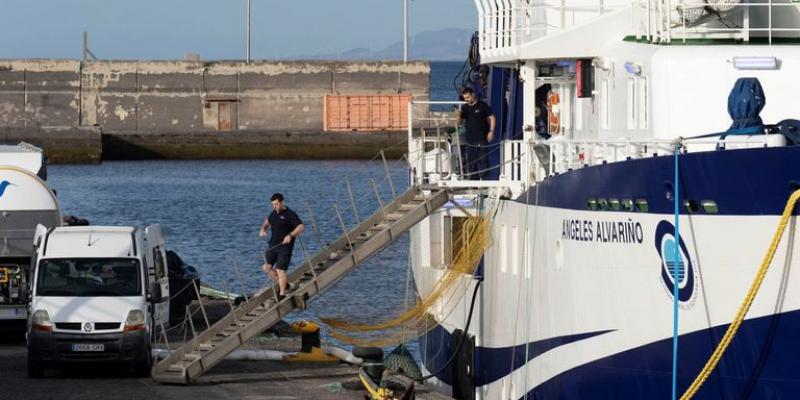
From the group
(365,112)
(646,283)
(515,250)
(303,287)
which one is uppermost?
(365,112)

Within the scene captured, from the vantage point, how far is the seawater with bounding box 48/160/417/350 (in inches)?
1805

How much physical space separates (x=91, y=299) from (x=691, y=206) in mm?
11291

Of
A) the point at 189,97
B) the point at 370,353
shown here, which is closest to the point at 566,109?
the point at 370,353

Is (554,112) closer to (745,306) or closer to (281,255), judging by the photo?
(281,255)

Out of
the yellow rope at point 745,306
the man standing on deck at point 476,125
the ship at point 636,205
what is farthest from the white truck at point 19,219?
the yellow rope at point 745,306

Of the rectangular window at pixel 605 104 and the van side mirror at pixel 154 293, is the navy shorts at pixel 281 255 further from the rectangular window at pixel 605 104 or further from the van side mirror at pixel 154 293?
the rectangular window at pixel 605 104

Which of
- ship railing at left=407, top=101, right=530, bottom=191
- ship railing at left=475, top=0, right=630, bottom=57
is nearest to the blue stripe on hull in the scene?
ship railing at left=407, top=101, right=530, bottom=191

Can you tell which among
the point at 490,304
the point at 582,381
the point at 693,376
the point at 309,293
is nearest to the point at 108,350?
the point at 309,293

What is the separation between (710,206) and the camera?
51.8 ft

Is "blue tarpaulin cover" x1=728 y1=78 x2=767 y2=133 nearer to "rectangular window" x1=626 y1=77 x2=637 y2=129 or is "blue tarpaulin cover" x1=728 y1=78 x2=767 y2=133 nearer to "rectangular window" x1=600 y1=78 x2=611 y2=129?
"rectangular window" x1=626 y1=77 x2=637 y2=129

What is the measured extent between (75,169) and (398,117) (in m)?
18.7

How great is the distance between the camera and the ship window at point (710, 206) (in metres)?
15.7

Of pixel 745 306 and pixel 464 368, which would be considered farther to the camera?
pixel 464 368

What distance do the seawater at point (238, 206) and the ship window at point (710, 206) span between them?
1936 centimetres
